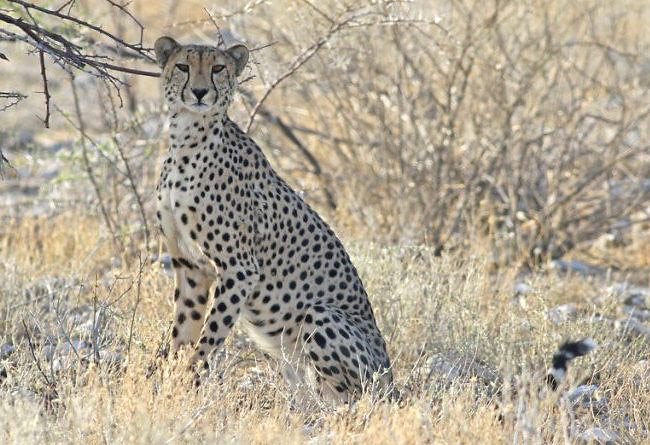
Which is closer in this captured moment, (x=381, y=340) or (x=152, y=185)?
(x=381, y=340)

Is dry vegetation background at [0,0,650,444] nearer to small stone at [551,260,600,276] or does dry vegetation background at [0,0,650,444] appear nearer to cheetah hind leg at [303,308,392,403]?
small stone at [551,260,600,276]

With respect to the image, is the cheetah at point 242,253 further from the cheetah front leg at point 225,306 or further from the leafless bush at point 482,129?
the leafless bush at point 482,129

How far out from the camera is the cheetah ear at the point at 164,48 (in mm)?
3877

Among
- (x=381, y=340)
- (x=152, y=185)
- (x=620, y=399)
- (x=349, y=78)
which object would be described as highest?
(x=349, y=78)

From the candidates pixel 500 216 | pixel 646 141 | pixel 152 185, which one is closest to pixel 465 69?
pixel 500 216

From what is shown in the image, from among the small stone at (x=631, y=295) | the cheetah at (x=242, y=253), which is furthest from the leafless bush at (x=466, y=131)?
the cheetah at (x=242, y=253)

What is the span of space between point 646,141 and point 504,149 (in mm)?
1260

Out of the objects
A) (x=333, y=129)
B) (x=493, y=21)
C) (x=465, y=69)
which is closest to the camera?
(x=493, y=21)

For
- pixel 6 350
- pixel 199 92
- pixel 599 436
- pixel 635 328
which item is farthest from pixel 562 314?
pixel 6 350

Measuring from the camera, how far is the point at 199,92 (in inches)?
152

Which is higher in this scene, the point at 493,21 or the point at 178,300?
the point at 493,21

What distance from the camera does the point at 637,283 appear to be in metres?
6.50

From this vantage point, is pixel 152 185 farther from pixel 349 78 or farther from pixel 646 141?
pixel 646 141

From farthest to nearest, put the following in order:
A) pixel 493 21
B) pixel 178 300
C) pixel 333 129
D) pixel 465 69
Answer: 1. pixel 333 129
2. pixel 465 69
3. pixel 493 21
4. pixel 178 300
